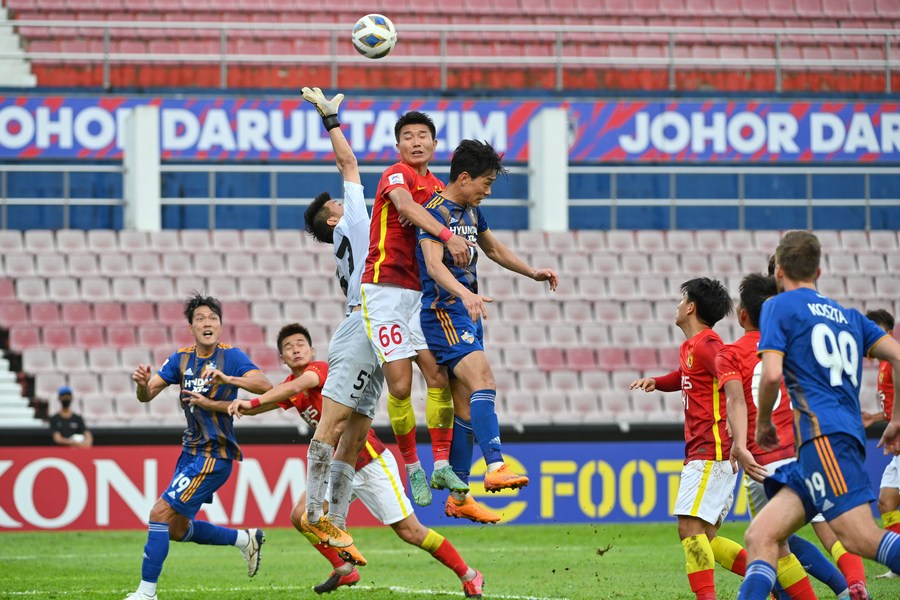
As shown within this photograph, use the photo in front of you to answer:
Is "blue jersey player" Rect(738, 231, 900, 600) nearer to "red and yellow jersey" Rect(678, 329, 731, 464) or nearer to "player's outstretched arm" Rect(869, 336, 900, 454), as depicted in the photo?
"player's outstretched arm" Rect(869, 336, 900, 454)

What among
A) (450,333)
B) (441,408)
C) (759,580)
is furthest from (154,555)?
(759,580)

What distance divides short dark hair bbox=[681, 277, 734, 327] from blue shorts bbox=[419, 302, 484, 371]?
4.43ft

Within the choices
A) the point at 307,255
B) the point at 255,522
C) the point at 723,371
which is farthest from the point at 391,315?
the point at 307,255

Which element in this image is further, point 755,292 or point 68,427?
point 68,427

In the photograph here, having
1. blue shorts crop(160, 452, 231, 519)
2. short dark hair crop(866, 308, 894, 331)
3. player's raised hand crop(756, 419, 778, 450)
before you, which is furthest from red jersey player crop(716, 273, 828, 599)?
blue shorts crop(160, 452, 231, 519)

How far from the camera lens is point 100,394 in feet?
59.2

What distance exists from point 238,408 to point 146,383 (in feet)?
2.77

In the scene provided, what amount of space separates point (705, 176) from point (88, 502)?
12.1 metres

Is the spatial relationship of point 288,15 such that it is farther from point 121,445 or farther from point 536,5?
point 121,445

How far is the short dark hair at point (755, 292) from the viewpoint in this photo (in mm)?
7855

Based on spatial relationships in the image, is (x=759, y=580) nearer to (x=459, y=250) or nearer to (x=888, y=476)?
(x=459, y=250)

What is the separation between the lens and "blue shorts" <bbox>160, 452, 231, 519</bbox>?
9.49 m

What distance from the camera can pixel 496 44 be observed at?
24625 mm

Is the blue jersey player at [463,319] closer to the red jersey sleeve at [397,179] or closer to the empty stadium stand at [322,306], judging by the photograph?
the red jersey sleeve at [397,179]
